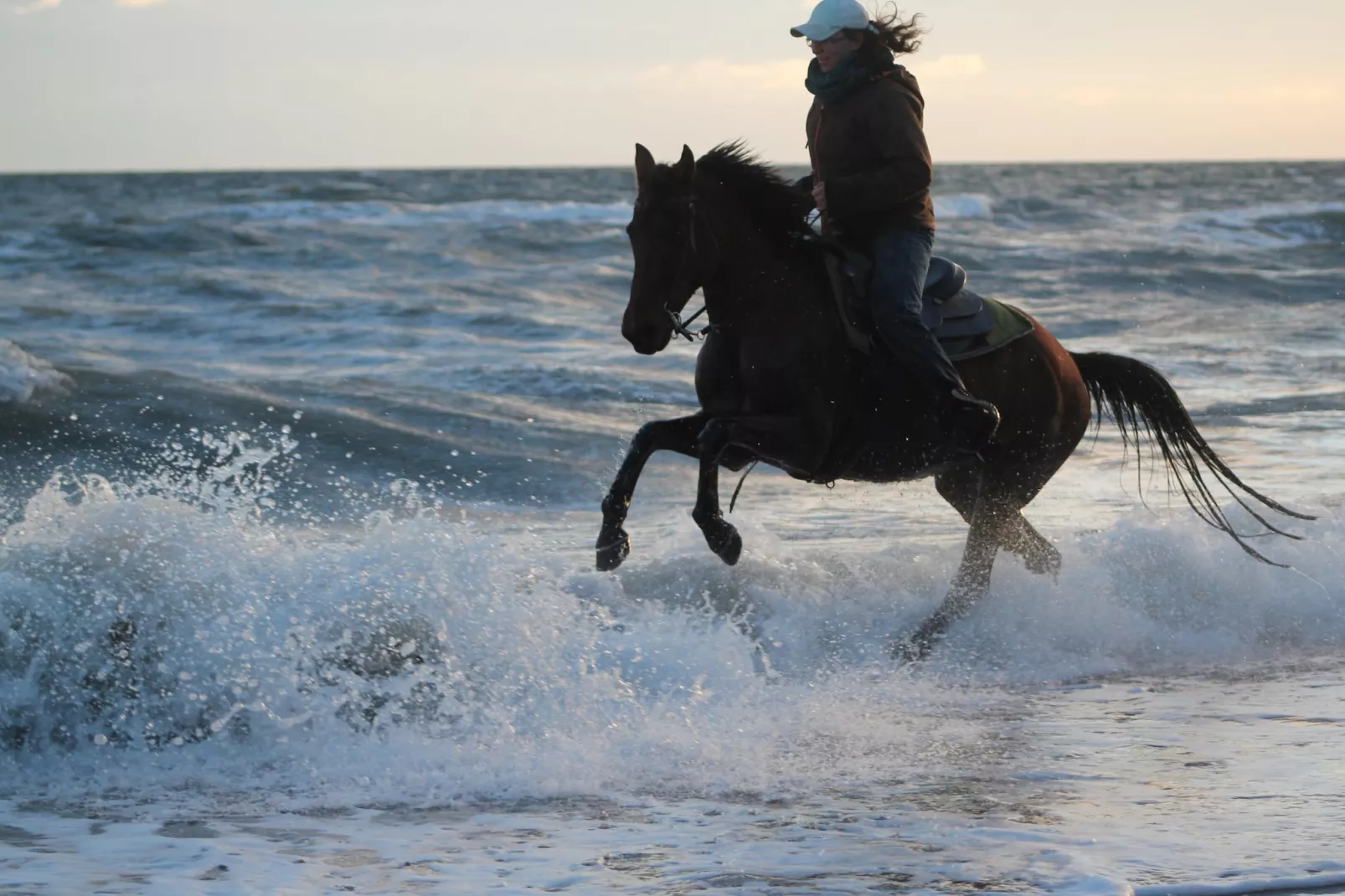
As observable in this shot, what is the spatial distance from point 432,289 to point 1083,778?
61.7 feet

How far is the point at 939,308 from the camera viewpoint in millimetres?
6488

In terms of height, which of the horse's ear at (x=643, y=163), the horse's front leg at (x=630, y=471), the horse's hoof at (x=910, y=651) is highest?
the horse's ear at (x=643, y=163)

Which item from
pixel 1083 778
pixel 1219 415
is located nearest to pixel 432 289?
pixel 1219 415

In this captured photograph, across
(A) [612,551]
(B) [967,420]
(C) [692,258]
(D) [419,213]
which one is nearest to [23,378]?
(A) [612,551]

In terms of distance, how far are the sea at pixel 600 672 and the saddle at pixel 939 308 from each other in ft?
4.41

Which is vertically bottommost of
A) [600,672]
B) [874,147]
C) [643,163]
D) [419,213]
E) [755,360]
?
[600,672]

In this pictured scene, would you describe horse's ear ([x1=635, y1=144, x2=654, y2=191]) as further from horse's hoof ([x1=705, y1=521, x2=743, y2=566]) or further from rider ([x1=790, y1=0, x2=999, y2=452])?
horse's hoof ([x1=705, y1=521, x2=743, y2=566])

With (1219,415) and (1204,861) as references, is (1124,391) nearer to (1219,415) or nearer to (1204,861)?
(1204,861)

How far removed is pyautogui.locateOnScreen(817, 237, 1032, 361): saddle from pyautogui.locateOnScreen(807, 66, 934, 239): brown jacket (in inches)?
8.1

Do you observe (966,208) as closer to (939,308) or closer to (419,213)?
(419,213)

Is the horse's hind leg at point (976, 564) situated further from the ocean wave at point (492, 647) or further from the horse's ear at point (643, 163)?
the horse's ear at point (643, 163)

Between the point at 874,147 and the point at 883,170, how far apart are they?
0.30 feet

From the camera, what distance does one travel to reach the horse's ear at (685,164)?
5.48 metres

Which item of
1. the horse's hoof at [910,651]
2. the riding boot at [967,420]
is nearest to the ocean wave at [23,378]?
the horse's hoof at [910,651]
